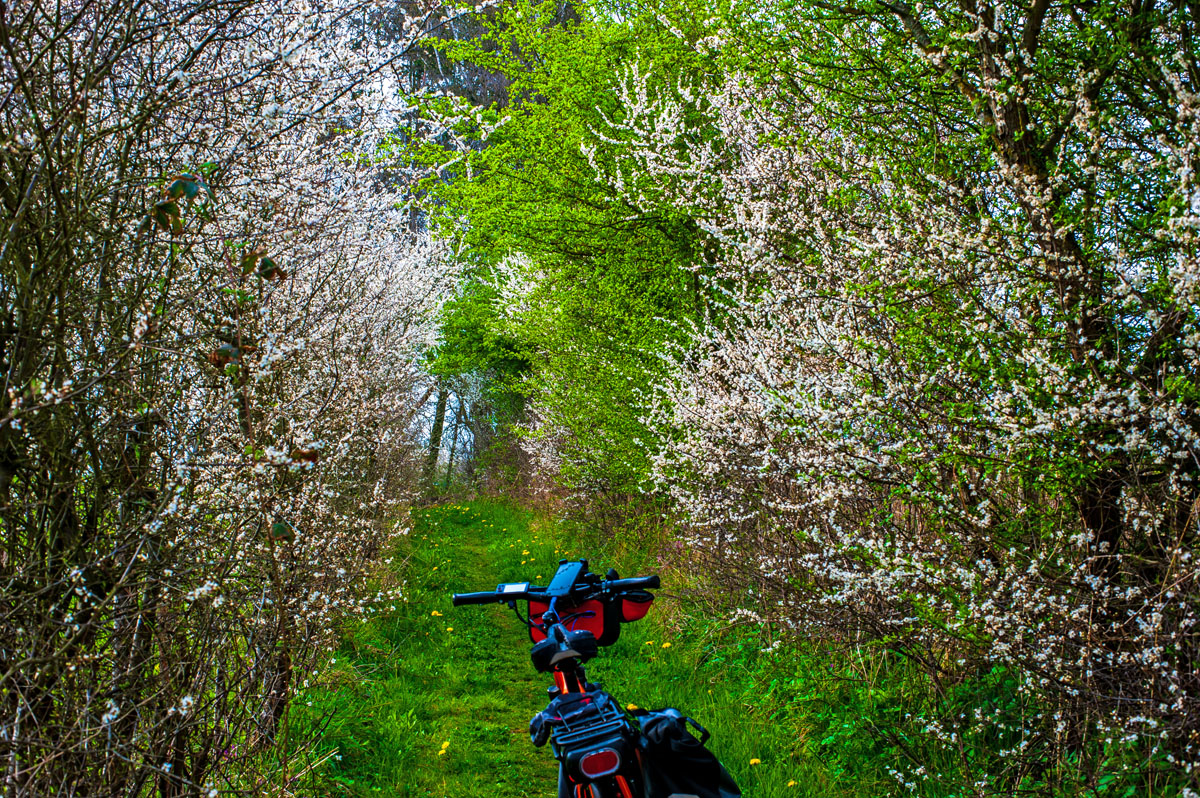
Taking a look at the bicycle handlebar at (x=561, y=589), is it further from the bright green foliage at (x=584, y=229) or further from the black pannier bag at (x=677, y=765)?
the bright green foliage at (x=584, y=229)

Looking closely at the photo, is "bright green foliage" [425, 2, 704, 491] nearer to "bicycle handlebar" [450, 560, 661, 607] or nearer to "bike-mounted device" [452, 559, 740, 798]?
"bicycle handlebar" [450, 560, 661, 607]

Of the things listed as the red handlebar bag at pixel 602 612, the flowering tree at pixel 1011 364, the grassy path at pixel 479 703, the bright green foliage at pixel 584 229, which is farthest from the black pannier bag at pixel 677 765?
the bright green foliage at pixel 584 229

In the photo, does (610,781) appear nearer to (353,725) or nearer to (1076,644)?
(1076,644)

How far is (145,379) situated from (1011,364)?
3.49m

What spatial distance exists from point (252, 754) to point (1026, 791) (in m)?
3.25

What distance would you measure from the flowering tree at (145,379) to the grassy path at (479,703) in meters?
1.16

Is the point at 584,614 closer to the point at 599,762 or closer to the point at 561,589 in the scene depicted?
the point at 561,589

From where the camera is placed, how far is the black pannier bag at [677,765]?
7.61 ft

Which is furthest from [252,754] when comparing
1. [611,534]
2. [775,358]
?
[611,534]

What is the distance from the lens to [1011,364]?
3.32m

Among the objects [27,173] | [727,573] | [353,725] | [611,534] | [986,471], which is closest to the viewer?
[27,173]

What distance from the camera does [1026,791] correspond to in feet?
10.3

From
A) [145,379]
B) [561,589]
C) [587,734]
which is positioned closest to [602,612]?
[561,589]

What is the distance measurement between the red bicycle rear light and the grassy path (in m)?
2.31
